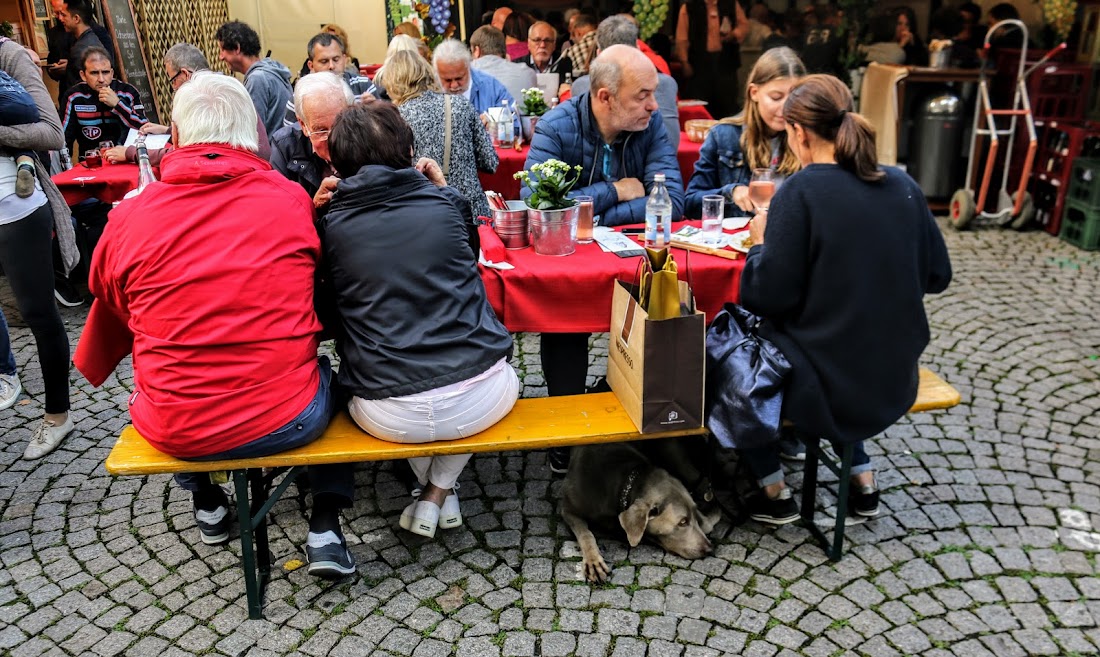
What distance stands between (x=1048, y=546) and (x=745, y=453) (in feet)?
3.72

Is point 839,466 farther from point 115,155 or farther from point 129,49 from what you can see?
point 129,49

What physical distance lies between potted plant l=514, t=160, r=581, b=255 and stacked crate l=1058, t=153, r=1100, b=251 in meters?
5.09

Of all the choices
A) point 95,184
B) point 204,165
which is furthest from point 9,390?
point 204,165

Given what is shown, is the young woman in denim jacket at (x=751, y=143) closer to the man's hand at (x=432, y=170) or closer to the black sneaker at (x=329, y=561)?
the man's hand at (x=432, y=170)

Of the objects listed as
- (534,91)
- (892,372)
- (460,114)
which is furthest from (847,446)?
(534,91)

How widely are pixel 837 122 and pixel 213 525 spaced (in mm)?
Result: 2673

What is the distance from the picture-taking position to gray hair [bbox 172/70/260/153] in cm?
281

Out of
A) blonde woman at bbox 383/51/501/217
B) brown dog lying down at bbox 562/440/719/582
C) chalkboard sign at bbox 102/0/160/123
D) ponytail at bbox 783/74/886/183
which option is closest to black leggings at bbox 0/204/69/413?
blonde woman at bbox 383/51/501/217

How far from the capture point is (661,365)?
292cm

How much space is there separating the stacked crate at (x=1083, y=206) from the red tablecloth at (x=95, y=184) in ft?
22.3

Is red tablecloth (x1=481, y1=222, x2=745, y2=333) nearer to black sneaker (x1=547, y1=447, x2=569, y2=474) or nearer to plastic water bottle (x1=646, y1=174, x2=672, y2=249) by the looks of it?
plastic water bottle (x1=646, y1=174, x2=672, y2=249)

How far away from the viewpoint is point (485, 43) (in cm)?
779

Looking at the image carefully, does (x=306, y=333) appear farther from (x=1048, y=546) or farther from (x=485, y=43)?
(x=485, y=43)

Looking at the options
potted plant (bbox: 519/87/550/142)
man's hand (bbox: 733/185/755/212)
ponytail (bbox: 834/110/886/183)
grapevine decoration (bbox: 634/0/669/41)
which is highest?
grapevine decoration (bbox: 634/0/669/41)
